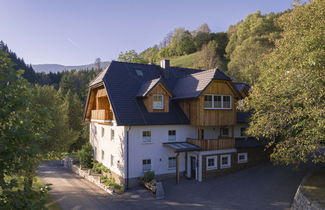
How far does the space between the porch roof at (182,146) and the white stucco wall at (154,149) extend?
1.80 feet

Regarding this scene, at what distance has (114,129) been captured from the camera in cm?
2173

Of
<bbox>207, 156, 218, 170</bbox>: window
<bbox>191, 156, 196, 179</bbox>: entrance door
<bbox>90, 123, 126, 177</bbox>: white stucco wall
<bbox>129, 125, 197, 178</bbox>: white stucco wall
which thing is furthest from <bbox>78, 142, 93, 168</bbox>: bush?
<bbox>207, 156, 218, 170</bbox>: window

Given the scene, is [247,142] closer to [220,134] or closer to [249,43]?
[220,134]

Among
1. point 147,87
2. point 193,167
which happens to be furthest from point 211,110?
point 147,87

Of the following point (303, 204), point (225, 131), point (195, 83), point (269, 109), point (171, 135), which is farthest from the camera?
point (225, 131)

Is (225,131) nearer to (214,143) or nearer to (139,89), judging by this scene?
(214,143)

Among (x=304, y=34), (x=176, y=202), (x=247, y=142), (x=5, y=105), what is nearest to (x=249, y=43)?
(x=247, y=142)

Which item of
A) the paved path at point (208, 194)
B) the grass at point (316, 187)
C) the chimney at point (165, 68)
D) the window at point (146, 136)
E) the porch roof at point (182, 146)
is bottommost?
the paved path at point (208, 194)

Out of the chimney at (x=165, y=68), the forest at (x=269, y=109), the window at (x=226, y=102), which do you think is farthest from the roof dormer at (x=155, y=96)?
the forest at (x=269, y=109)

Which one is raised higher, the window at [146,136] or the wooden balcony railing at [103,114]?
the wooden balcony railing at [103,114]

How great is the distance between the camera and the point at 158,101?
71.0 ft

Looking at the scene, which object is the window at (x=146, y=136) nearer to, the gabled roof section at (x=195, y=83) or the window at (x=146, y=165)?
the window at (x=146, y=165)

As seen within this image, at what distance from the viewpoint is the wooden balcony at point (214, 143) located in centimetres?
2092

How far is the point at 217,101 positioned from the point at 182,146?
5682 mm
